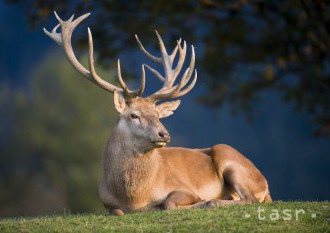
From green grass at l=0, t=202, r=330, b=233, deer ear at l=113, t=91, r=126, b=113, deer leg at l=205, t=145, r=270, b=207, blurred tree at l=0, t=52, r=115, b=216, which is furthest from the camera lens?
blurred tree at l=0, t=52, r=115, b=216

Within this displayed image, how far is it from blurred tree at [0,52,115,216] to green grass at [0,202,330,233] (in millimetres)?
21618

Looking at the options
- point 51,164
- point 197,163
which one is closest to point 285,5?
point 197,163

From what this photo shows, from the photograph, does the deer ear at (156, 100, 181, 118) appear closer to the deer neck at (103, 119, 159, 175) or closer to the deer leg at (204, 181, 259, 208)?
the deer neck at (103, 119, 159, 175)

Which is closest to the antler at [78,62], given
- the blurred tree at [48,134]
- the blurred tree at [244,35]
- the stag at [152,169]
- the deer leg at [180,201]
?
the stag at [152,169]

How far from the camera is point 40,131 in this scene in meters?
29.6

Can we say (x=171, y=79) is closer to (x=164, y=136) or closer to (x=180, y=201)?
(x=164, y=136)

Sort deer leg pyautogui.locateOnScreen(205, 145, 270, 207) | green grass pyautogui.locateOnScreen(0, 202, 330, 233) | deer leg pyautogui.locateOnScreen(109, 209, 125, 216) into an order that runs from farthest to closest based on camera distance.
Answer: deer leg pyautogui.locateOnScreen(205, 145, 270, 207) < deer leg pyautogui.locateOnScreen(109, 209, 125, 216) < green grass pyautogui.locateOnScreen(0, 202, 330, 233)

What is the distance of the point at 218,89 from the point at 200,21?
1.72m

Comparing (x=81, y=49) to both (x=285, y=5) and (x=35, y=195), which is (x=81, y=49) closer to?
(x=285, y=5)

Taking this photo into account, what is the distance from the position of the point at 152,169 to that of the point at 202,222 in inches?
65.8

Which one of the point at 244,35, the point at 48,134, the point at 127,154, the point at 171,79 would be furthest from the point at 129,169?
the point at 48,134

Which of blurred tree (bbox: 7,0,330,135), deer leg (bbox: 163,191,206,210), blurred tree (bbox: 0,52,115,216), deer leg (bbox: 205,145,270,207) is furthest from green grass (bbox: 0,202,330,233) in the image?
blurred tree (bbox: 0,52,115,216)

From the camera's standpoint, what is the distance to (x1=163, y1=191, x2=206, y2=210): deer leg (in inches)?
303

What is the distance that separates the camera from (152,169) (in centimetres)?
791
